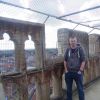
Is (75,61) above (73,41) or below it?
below

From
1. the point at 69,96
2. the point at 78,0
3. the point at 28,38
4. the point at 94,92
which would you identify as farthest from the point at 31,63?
the point at 94,92

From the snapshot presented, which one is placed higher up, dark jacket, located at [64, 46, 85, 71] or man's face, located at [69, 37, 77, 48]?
man's face, located at [69, 37, 77, 48]

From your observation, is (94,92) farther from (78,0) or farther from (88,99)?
(78,0)

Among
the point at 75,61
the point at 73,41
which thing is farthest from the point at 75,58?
the point at 73,41

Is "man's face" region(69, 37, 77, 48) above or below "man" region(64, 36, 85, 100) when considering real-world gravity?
above

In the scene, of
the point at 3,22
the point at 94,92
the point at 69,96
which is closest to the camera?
the point at 3,22

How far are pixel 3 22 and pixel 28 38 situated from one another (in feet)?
1.88

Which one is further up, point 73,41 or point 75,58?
point 73,41

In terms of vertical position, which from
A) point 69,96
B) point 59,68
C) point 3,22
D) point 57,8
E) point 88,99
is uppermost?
point 57,8

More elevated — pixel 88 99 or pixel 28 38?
pixel 28 38

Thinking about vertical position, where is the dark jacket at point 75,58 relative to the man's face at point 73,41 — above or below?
below

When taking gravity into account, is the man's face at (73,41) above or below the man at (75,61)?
above

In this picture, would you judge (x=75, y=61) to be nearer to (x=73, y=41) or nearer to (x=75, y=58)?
(x=75, y=58)

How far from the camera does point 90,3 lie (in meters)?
3.09
